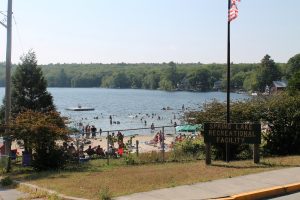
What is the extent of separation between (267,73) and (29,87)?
147 meters

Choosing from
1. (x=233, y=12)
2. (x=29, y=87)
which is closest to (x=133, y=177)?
(x=233, y=12)

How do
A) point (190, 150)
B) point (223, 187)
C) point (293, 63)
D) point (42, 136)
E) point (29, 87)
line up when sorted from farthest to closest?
1. point (293, 63)
2. point (29, 87)
3. point (190, 150)
4. point (42, 136)
5. point (223, 187)

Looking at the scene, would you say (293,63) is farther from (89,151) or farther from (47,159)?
(47,159)

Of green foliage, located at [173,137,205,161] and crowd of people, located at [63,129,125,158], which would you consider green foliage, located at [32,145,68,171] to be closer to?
crowd of people, located at [63,129,125,158]

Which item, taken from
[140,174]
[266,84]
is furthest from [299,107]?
[266,84]

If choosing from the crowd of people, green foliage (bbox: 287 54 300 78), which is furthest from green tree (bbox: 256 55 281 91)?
the crowd of people

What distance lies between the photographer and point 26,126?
17.2m

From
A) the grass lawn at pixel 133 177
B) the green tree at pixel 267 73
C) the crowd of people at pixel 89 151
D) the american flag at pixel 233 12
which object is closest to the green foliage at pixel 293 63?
the green tree at pixel 267 73

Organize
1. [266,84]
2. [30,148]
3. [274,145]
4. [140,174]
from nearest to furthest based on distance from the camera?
[140,174], [30,148], [274,145], [266,84]

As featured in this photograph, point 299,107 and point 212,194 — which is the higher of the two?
point 299,107

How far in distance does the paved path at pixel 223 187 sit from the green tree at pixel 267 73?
537 feet

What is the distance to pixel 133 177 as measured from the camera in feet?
44.0

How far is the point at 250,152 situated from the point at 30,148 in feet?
26.8

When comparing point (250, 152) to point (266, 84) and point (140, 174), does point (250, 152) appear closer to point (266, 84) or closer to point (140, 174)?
point (140, 174)
